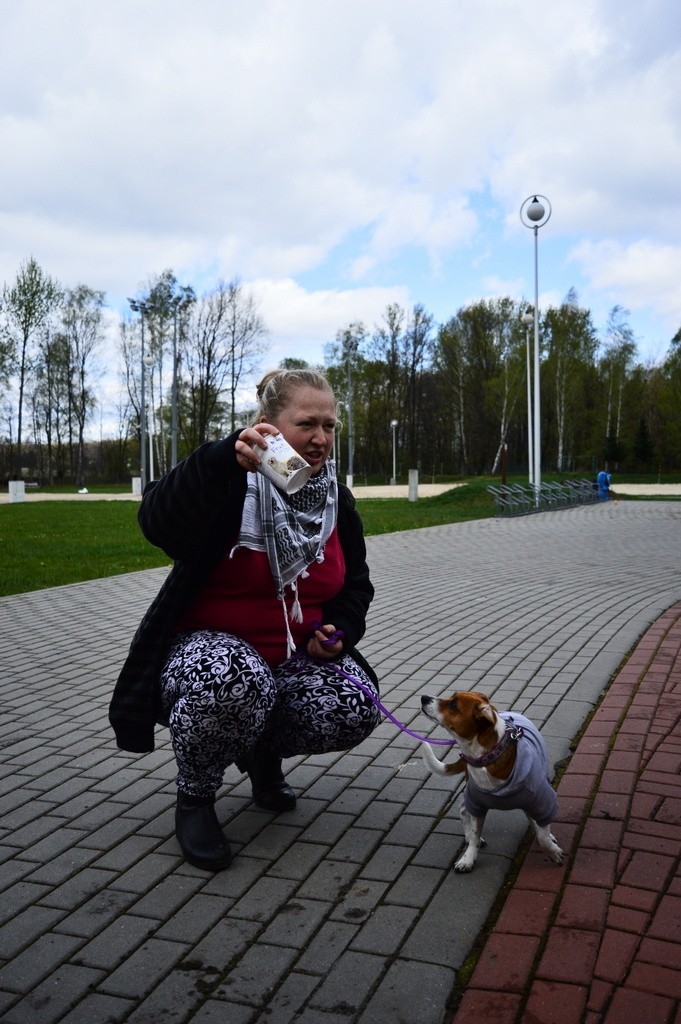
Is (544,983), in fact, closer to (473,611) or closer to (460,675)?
(460,675)

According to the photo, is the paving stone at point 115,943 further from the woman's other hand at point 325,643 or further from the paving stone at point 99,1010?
the woman's other hand at point 325,643

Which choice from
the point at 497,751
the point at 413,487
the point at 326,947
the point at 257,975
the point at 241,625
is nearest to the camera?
the point at 257,975

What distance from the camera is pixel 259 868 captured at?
2.95m

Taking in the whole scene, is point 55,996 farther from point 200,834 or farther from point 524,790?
point 524,790

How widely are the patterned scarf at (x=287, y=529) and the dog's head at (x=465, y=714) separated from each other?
1.96 feet

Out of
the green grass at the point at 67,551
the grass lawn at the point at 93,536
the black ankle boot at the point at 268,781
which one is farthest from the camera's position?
the grass lawn at the point at 93,536

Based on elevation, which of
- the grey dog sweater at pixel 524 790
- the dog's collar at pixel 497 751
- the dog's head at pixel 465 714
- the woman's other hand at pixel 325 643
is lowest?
the grey dog sweater at pixel 524 790

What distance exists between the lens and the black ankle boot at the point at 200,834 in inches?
116

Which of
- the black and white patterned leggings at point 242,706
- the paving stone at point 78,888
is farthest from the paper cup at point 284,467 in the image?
the paving stone at point 78,888

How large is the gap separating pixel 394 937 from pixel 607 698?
102 inches

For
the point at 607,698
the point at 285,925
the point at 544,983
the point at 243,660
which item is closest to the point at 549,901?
the point at 544,983

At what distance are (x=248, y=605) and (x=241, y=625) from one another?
0.24 ft

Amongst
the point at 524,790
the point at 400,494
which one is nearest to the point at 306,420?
the point at 524,790

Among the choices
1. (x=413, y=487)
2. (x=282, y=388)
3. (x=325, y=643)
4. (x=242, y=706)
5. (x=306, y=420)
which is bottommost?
(x=242, y=706)
